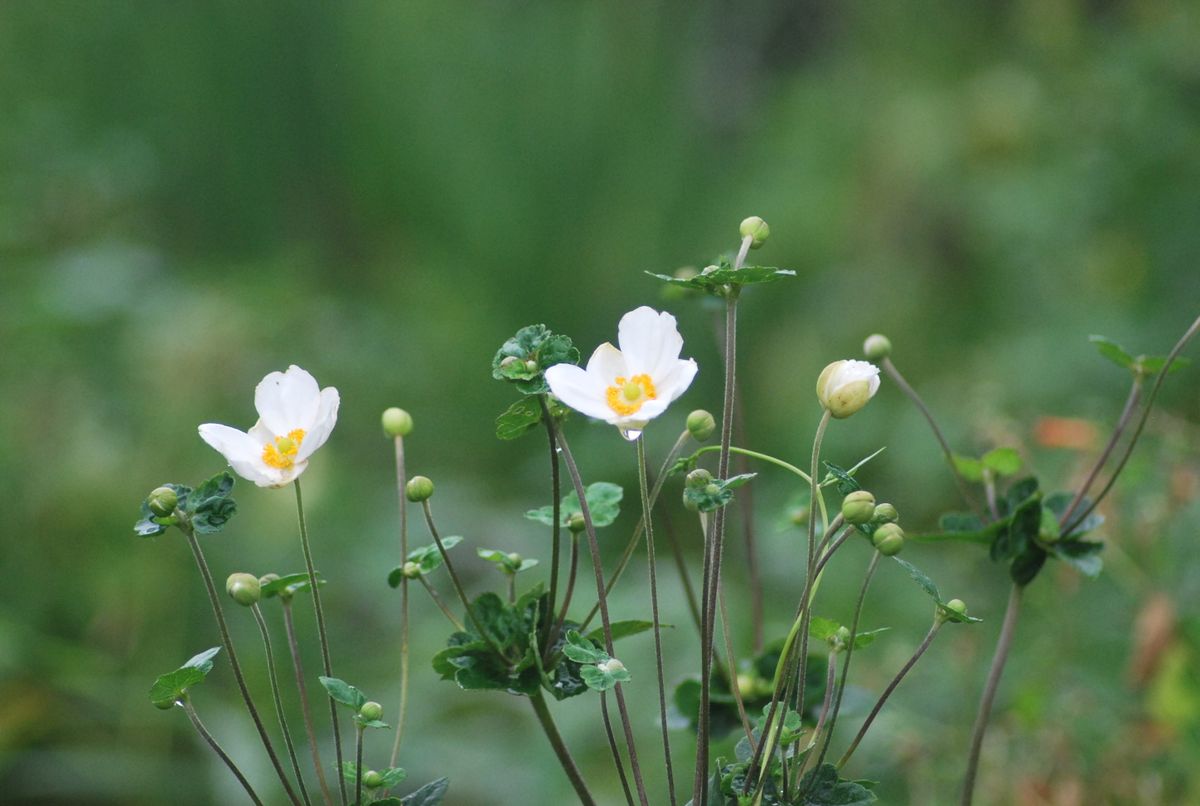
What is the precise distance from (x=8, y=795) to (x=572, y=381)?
1.01 metres

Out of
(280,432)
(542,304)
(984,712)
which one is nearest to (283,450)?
(280,432)

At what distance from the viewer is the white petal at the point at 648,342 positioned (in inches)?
14.0

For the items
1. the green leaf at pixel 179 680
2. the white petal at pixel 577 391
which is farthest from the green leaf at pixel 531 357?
the green leaf at pixel 179 680

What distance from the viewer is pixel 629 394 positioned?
348 mm

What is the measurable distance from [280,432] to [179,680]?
8cm

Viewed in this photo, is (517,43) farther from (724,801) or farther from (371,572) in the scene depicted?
(724,801)

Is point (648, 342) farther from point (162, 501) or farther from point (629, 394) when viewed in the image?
point (162, 501)

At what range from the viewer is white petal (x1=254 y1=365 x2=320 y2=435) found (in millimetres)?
378

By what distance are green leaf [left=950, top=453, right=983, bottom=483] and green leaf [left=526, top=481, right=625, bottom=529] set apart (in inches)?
5.9

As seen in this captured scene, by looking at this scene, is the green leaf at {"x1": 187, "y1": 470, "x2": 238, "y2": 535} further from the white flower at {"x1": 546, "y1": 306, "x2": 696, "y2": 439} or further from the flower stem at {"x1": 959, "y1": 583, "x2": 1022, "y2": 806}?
the flower stem at {"x1": 959, "y1": 583, "x2": 1022, "y2": 806}

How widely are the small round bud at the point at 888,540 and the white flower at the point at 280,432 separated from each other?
15 centimetres

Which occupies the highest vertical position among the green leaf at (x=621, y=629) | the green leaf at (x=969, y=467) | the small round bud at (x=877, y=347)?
the small round bud at (x=877, y=347)

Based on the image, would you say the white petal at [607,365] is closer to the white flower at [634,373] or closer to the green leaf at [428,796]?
the white flower at [634,373]

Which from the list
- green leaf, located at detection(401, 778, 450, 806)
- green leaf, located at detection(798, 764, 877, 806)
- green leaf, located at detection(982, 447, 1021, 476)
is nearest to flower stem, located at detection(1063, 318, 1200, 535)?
green leaf, located at detection(982, 447, 1021, 476)
